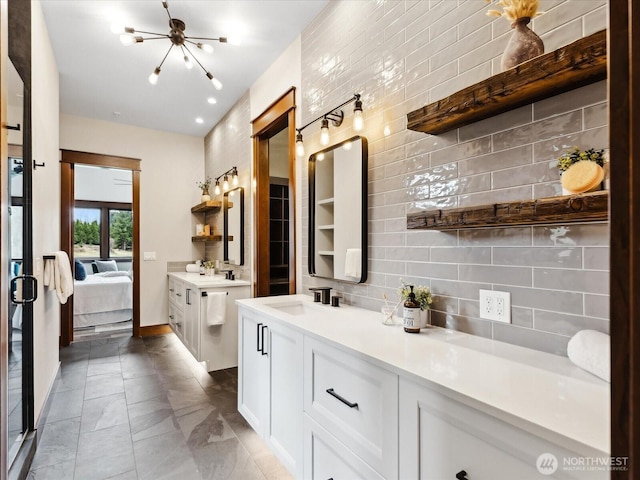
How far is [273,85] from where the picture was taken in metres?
3.31

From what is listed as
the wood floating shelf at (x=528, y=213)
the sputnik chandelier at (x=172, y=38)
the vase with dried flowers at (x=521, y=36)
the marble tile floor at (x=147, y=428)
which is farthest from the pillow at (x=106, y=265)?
the vase with dried flowers at (x=521, y=36)

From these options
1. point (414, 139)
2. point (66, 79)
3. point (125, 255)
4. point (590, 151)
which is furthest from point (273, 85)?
point (125, 255)

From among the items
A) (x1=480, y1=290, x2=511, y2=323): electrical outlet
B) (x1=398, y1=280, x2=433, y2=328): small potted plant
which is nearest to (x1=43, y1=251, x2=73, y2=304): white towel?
(x1=398, y1=280, x2=433, y2=328): small potted plant

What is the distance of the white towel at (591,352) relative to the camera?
3.17 ft

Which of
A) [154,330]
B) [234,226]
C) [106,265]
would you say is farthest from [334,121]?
[106,265]

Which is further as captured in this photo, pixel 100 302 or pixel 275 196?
pixel 100 302

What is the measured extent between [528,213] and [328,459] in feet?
4.25

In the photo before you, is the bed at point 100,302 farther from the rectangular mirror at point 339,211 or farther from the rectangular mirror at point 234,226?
the rectangular mirror at point 339,211

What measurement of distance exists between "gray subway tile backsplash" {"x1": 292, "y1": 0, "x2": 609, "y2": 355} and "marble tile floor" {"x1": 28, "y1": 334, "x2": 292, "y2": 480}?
1.24 m

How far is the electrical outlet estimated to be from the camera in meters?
1.35

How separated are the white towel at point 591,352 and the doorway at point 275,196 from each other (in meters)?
2.10

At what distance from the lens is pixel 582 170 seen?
3.43 feet

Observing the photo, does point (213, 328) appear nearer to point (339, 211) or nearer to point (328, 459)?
point (339, 211)

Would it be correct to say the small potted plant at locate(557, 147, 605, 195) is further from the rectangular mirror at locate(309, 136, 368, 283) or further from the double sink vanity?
the rectangular mirror at locate(309, 136, 368, 283)
